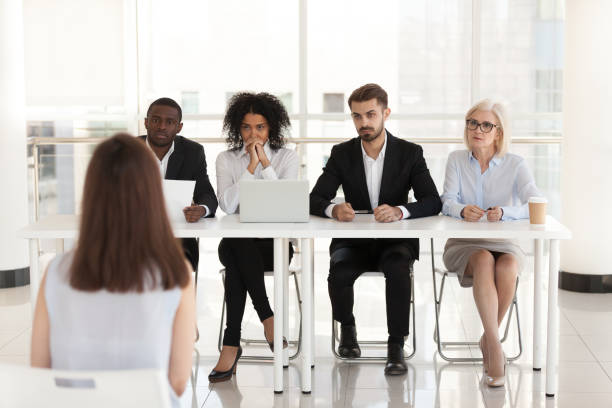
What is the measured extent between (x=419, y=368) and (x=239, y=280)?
Answer: 920 millimetres

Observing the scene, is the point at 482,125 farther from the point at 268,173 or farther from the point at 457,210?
the point at 268,173

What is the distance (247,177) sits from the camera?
4.14 meters

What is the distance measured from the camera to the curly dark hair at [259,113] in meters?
4.21

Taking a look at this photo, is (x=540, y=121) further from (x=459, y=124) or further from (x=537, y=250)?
(x=537, y=250)

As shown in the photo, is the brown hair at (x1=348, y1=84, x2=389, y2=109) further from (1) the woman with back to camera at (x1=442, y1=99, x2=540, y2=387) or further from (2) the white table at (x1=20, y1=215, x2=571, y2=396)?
(2) the white table at (x1=20, y1=215, x2=571, y2=396)

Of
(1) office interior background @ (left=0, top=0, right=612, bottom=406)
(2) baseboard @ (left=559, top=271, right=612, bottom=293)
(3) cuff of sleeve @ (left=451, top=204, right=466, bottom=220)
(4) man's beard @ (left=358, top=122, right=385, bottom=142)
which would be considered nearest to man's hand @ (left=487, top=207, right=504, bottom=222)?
(3) cuff of sleeve @ (left=451, top=204, right=466, bottom=220)

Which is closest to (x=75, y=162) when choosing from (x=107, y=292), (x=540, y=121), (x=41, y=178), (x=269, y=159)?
(x=41, y=178)

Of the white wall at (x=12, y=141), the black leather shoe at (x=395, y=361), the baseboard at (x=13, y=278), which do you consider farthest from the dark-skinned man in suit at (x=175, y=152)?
the baseboard at (x=13, y=278)

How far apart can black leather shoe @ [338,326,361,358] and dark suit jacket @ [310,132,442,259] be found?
39cm

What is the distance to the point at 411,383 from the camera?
3766 millimetres

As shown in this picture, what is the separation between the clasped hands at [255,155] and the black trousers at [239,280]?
401 millimetres

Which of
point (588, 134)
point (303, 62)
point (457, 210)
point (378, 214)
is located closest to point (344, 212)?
point (378, 214)

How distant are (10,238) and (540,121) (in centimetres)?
411

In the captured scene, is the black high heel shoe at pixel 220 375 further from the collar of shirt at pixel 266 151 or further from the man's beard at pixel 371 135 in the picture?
the man's beard at pixel 371 135
